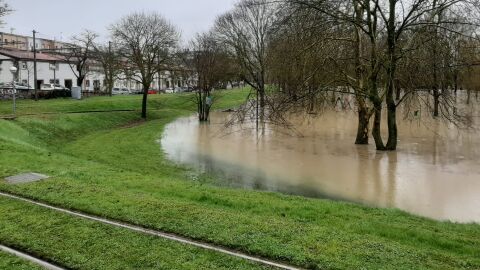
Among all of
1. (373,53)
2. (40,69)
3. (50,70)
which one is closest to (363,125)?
(373,53)

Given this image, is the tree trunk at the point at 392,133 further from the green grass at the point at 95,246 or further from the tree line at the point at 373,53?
the green grass at the point at 95,246

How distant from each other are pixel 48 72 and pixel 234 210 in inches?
2091

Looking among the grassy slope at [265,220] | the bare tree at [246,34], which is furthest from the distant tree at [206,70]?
the grassy slope at [265,220]

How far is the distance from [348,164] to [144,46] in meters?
25.0

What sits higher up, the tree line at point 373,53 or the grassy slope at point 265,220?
the tree line at point 373,53

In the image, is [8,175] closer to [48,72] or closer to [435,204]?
[435,204]

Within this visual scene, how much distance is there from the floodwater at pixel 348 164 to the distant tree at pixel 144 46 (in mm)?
10266

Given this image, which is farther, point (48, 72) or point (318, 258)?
point (48, 72)

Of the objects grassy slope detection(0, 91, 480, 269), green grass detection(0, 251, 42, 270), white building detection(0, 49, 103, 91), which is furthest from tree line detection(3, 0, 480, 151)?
white building detection(0, 49, 103, 91)

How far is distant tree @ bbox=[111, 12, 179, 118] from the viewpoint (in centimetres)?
3728

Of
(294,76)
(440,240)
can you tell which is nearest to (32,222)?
(440,240)

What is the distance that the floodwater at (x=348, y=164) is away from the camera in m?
12.6

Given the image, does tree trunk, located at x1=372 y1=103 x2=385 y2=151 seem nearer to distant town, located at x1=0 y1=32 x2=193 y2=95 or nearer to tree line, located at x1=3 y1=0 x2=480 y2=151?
tree line, located at x1=3 y1=0 x2=480 y2=151

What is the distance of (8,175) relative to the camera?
11.3m
